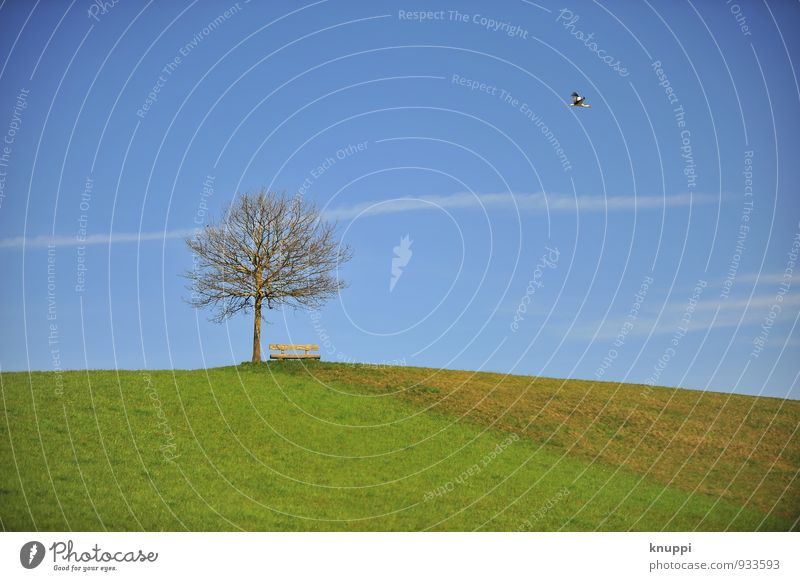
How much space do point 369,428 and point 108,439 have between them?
11.4 meters

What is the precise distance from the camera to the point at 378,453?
36719 millimetres

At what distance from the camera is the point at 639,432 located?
145ft
